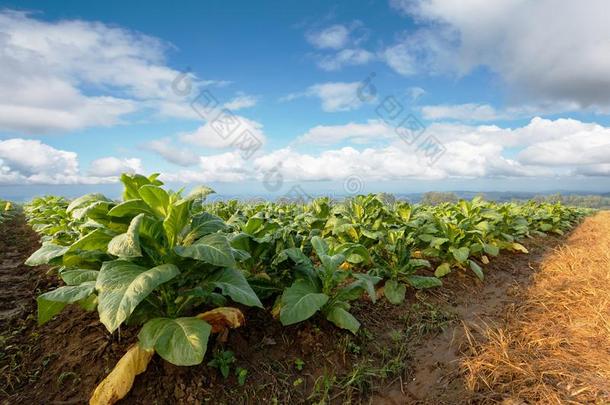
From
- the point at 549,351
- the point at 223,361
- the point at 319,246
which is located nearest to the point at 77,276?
the point at 223,361

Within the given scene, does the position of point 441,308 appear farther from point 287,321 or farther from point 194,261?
point 194,261

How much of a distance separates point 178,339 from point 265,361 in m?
0.91

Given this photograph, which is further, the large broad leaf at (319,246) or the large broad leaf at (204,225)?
the large broad leaf at (319,246)

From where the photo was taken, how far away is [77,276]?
2.63m

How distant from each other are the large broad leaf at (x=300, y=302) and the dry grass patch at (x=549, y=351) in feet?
4.51

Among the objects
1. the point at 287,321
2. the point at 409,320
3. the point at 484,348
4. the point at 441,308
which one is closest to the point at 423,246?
the point at 441,308

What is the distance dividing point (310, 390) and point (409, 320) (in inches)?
70.1

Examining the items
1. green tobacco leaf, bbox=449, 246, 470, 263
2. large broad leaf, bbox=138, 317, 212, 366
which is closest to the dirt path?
green tobacco leaf, bbox=449, 246, 470, 263

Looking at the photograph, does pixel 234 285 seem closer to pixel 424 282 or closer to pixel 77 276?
pixel 77 276

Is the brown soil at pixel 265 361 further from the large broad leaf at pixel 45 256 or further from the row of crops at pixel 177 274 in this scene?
the large broad leaf at pixel 45 256

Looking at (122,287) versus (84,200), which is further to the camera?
(84,200)

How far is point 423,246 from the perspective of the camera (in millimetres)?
6148

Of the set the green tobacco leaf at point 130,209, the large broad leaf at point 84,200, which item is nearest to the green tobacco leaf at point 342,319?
the green tobacco leaf at point 130,209

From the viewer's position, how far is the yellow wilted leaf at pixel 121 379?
89.1 inches
